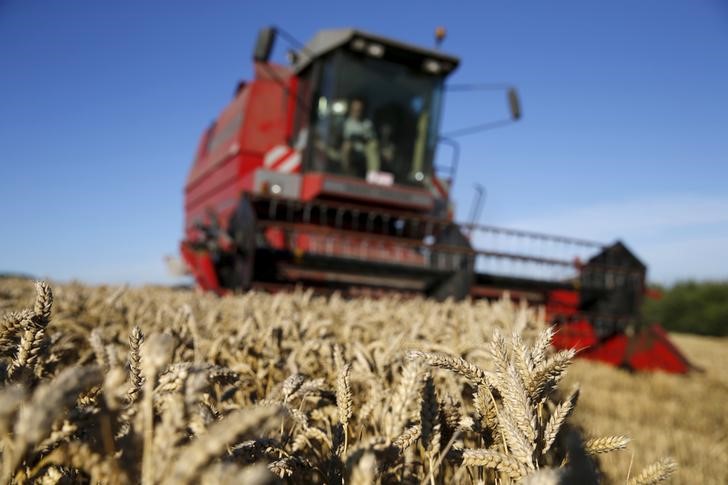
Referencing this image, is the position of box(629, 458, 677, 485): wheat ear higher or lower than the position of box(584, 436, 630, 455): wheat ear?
lower

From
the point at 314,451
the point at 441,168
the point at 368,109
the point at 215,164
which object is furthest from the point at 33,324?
the point at 215,164

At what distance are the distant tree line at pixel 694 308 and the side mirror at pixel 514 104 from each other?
14.9 metres

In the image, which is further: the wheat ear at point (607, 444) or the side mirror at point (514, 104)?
the side mirror at point (514, 104)

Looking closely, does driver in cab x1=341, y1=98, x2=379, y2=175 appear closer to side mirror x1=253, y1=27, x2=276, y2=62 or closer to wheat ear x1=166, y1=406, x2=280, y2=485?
side mirror x1=253, y1=27, x2=276, y2=62

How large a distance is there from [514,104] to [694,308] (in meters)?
17.4

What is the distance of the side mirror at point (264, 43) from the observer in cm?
584

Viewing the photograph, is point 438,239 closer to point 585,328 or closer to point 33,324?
point 585,328

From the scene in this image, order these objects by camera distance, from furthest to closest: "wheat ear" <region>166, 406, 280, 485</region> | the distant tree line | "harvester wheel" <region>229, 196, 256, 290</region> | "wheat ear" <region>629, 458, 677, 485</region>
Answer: the distant tree line → "harvester wheel" <region>229, 196, 256, 290</region> → "wheat ear" <region>629, 458, 677, 485</region> → "wheat ear" <region>166, 406, 280, 485</region>

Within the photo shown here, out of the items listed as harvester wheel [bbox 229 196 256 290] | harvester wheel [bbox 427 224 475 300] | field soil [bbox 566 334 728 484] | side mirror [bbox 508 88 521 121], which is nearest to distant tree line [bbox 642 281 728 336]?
side mirror [bbox 508 88 521 121]

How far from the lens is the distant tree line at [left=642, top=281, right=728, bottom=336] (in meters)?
19.6

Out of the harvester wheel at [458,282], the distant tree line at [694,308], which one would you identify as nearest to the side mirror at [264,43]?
the harvester wheel at [458,282]

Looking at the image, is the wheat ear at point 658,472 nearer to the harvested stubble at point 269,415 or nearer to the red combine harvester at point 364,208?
the harvested stubble at point 269,415

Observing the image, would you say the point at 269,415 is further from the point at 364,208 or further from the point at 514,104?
the point at 514,104

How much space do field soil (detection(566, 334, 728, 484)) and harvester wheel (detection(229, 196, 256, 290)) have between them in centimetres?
285
